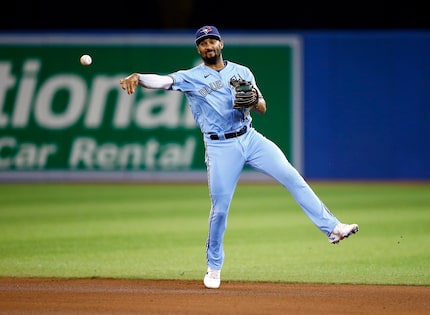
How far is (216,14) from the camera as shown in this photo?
26.1 metres

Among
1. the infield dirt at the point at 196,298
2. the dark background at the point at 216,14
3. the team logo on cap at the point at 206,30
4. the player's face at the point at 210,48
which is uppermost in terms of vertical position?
the dark background at the point at 216,14

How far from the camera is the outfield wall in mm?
18922

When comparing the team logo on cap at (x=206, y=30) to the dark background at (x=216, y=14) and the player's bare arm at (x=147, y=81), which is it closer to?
the player's bare arm at (x=147, y=81)

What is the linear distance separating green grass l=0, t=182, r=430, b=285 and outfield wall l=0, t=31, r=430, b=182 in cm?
109

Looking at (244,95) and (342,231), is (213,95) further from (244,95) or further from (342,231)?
(342,231)

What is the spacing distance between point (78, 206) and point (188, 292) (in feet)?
23.3

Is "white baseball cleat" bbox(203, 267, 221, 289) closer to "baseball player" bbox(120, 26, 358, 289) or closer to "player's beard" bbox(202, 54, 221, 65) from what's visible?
"baseball player" bbox(120, 26, 358, 289)

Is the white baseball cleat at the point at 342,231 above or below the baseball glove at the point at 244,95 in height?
below

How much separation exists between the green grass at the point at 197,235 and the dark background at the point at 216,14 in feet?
29.1

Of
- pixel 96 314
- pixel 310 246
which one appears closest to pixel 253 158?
pixel 96 314

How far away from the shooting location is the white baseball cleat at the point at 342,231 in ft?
26.4

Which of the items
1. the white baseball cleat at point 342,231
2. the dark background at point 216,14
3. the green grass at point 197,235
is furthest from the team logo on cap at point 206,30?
the dark background at point 216,14

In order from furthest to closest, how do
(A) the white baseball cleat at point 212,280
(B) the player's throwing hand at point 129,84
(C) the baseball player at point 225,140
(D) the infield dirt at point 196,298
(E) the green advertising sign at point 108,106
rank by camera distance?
(E) the green advertising sign at point 108,106, (A) the white baseball cleat at point 212,280, (C) the baseball player at point 225,140, (B) the player's throwing hand at point 129,84, (D) the infield dirt at point 196,298

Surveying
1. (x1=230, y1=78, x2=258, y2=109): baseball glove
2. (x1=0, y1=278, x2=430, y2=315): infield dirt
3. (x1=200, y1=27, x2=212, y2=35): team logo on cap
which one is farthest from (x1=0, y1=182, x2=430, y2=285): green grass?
(x1=200, y1=27, x2=212, y2=35): team logo on cap
